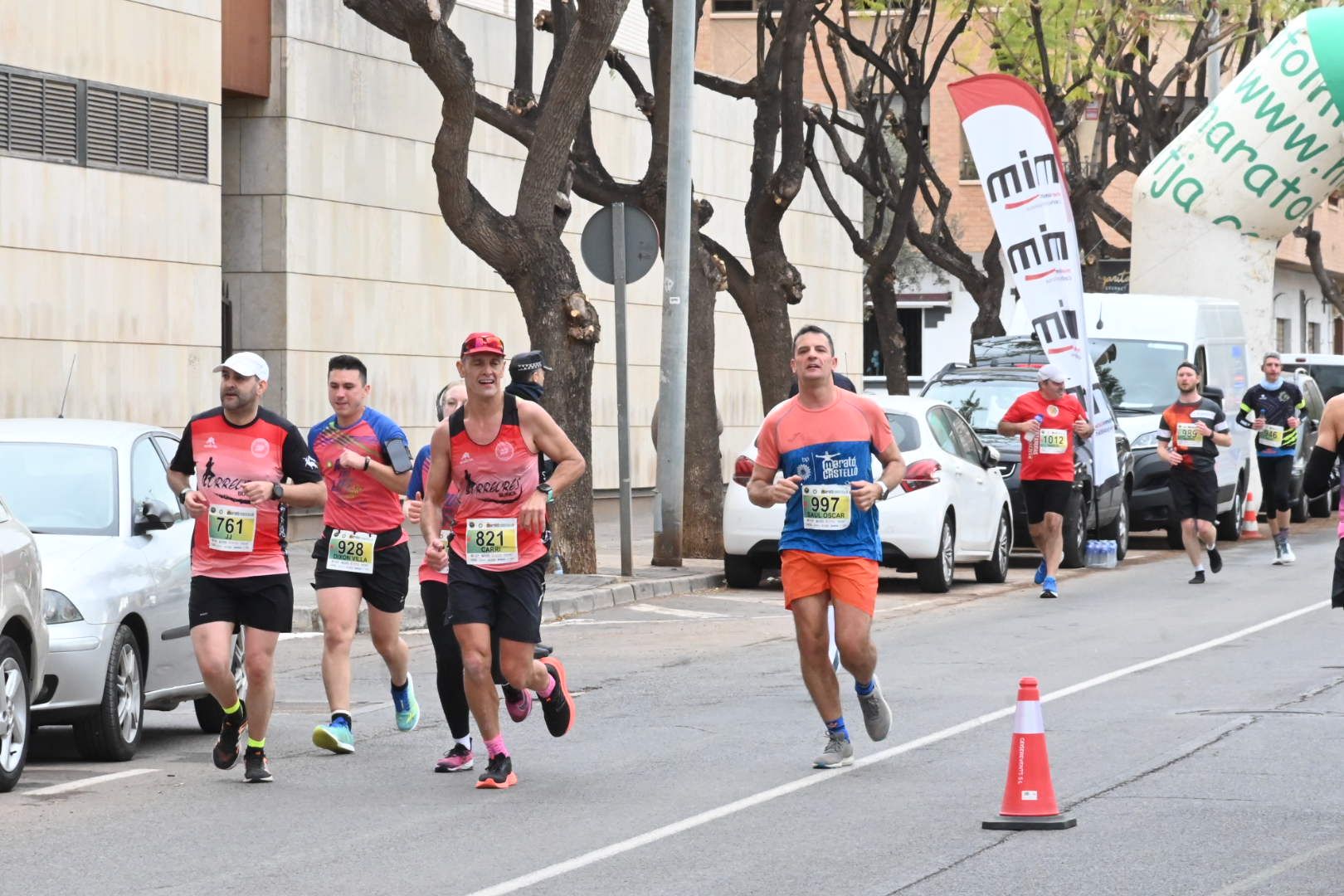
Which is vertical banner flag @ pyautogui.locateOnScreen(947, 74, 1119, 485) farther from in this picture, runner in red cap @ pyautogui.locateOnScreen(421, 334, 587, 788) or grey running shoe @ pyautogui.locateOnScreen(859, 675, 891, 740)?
runner in red cap @ pyautogui.locateOnScreen(421, 334, 587, 788)

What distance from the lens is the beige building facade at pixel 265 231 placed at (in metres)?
20.8

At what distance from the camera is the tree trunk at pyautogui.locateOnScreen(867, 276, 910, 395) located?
98.8 feet

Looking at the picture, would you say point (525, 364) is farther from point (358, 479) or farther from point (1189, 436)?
point (1189, 436)

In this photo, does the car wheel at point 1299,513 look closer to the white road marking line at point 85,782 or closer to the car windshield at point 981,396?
the car windshield at point 981,396

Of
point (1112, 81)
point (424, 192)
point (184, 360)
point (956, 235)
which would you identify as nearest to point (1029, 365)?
point (424, 192)

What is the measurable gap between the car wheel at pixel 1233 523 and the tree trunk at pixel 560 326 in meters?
9.96

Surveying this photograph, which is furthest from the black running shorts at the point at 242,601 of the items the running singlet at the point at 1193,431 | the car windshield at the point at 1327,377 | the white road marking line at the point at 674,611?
the car windshield at the point at 1327,377

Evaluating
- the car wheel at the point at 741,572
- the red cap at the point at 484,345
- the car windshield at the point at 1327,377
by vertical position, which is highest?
the car windshield at the point at 1327,377

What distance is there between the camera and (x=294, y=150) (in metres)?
24.1

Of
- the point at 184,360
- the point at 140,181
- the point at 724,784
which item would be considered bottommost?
the point at 724,784

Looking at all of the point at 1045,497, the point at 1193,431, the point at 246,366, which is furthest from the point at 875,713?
the point at 1193,431

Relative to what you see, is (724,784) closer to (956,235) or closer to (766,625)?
(766,625)

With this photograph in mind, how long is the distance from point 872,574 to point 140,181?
44.4 feet

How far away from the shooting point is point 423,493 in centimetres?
1014
